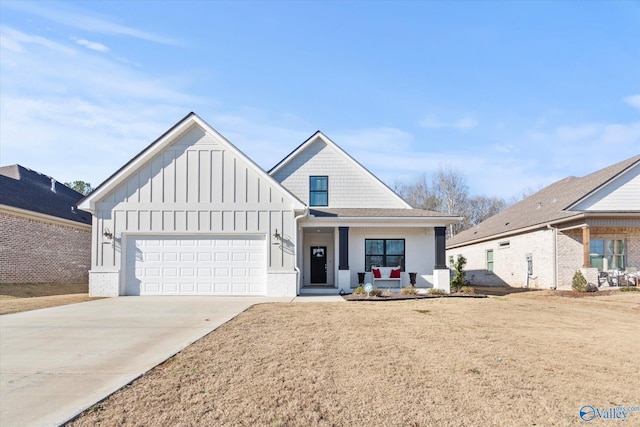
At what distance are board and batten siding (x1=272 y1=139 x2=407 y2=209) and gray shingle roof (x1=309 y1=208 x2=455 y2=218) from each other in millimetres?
680

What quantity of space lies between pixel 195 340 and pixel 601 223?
692 inches

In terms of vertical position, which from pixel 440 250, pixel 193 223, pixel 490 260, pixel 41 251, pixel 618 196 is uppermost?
pixel 618 196

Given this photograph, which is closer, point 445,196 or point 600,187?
point 600,187

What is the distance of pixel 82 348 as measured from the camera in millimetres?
7164

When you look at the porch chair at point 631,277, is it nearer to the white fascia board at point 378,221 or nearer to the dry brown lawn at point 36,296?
the white fascia board at point 378,221

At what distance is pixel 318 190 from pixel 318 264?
343 cm

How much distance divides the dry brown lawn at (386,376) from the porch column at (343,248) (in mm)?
7164

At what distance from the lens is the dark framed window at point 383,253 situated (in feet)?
59.5

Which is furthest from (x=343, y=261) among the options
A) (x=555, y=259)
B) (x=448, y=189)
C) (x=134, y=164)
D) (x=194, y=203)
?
(x=448, y=189)

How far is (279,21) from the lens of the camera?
42.7ft

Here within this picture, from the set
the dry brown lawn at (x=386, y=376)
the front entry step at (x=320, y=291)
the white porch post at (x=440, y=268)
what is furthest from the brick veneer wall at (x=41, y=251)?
the white porch post at (x=440, y=268)

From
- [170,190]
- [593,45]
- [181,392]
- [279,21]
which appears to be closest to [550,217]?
[593,45]

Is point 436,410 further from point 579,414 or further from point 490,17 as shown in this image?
point 490,17

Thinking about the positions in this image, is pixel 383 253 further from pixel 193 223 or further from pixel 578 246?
pixel 578 246
